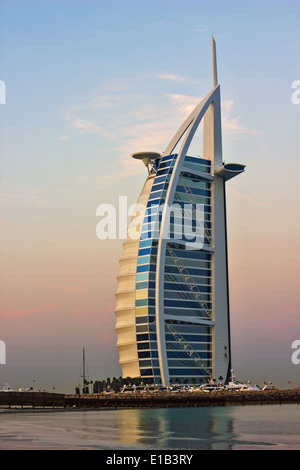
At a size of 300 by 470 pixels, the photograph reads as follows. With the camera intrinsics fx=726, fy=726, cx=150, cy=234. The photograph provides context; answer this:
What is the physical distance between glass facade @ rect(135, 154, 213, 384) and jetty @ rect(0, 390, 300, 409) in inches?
433

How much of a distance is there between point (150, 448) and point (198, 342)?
103 m

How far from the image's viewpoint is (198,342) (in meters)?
161

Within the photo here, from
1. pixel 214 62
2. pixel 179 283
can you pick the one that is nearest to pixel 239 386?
pixel 179 283

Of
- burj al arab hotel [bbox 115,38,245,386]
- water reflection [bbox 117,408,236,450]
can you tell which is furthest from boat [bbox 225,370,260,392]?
water reflection [bbox 117,408,236,450]

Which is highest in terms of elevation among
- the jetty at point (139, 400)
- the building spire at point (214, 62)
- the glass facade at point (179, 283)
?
the building spire at point (214, 62)

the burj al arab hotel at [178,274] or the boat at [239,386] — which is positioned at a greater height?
the burj al arab hotel at [178,274]

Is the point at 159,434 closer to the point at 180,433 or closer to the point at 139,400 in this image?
the point at 180,433

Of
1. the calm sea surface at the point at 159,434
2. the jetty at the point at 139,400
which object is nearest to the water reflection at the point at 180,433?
the calm sea surface at the point at 159,434

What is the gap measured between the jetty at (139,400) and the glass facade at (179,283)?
11.0 meters

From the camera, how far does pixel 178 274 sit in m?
160

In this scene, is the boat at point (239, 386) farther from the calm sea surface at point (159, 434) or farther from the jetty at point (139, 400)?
the calm sea surface at point (159, 434)

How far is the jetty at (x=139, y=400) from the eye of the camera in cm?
14075

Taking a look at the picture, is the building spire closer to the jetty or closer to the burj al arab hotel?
the burj al arab hotel
